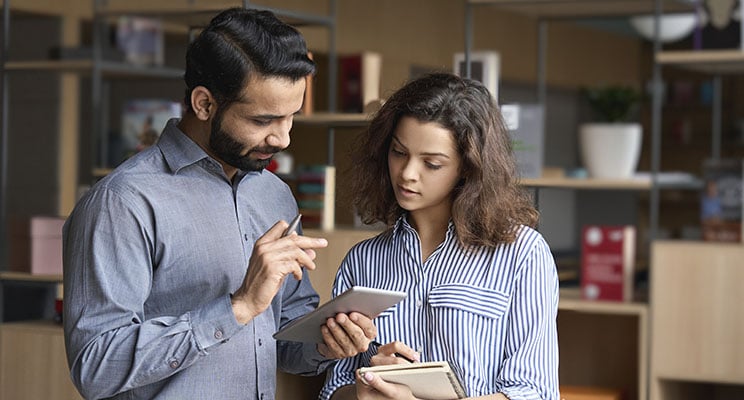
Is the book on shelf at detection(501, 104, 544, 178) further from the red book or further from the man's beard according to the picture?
the man's beard

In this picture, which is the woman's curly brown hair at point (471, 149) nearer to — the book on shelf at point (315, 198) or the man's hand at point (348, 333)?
the man's hand at point (348, 333)

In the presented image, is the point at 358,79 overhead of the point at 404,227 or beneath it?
overhead

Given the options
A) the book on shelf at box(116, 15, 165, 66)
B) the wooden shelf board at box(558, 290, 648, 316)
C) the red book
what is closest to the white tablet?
the wooden shelf board at box(558, 290, 648, 316)

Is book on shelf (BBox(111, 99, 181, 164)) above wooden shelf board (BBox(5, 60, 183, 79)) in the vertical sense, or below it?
below

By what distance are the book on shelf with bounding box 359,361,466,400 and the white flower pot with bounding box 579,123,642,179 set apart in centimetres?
227

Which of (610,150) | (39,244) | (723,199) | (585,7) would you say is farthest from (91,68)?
(723,199)

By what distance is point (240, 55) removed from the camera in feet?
5.60

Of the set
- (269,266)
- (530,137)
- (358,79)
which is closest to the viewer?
(269,266)

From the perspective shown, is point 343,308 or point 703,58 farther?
point 703,58

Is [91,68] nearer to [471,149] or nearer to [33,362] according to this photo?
[33,362]

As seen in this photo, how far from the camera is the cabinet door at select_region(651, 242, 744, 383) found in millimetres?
3648

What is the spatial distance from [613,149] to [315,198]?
1.20 m

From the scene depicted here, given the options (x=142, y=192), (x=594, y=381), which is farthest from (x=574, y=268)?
(x=142, y=192)

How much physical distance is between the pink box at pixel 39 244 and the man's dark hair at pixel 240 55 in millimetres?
1999
